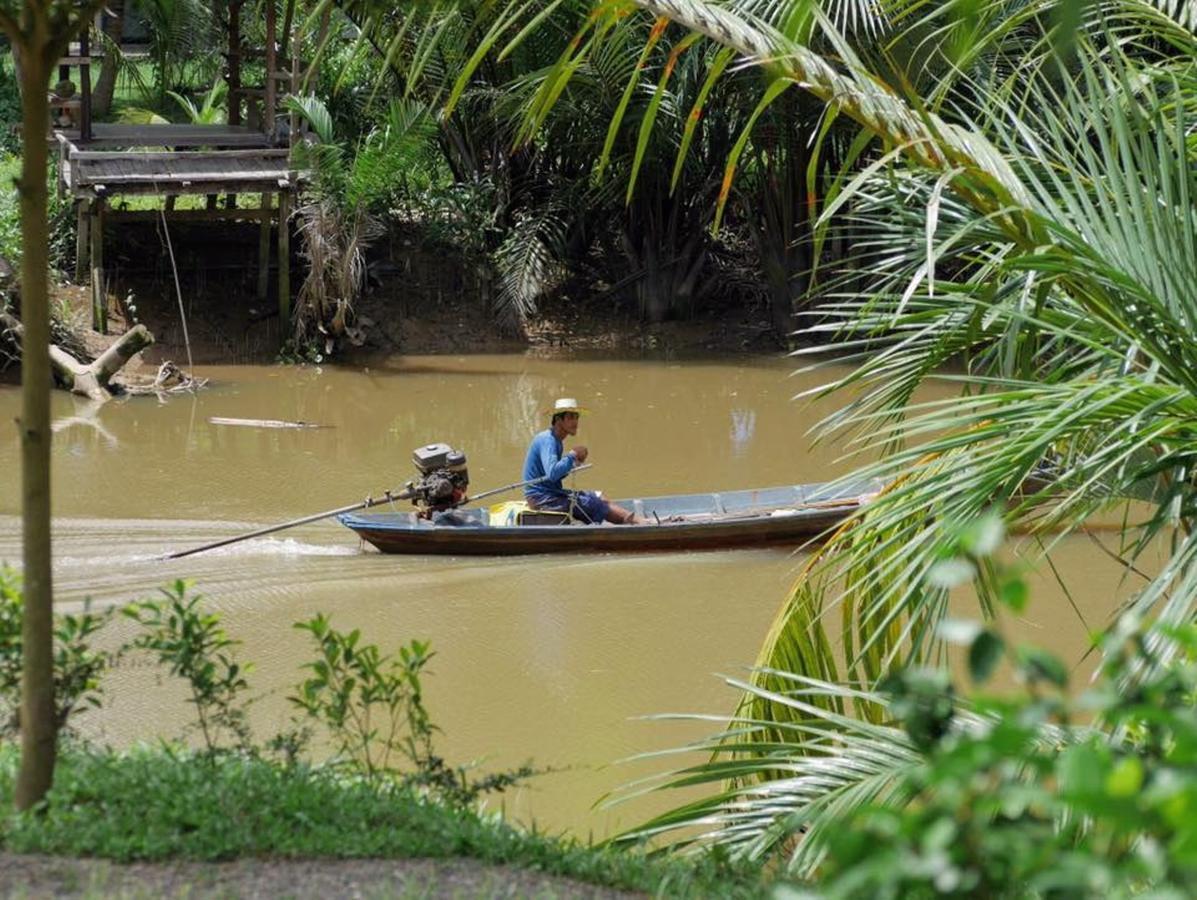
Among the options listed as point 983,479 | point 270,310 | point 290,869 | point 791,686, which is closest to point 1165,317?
point 983,479

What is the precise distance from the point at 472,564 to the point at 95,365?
727 cm

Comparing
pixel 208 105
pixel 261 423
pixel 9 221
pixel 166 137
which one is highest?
pixel 208 105

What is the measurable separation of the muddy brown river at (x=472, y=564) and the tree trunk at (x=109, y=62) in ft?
18.1

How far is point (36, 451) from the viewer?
4000 mm

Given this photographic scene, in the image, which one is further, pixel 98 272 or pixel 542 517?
pixel 98 272

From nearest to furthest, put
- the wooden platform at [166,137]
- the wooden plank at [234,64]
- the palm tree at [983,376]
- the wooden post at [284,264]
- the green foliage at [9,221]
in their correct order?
the palm tree at [983,376]
the green foliage at [9,221]
the wooden plank at [234,64]
the wooden platform at [166,137]
the wooden post at [284,264]

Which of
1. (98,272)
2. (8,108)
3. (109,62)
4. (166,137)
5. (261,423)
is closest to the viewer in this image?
(261,423)

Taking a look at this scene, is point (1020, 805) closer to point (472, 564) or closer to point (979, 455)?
point (979, 455)

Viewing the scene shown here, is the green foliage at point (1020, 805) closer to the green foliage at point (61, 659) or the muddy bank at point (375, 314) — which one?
the green foliage at point (61, 659)

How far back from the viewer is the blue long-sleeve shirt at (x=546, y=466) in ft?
38.2

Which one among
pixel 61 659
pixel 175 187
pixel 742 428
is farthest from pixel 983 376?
pixel 175 187

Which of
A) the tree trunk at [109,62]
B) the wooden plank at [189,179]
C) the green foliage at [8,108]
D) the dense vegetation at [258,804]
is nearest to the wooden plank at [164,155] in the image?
the wooden plank at [189,179]

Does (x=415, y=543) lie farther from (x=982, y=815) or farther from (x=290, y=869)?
(x=982, y=815)

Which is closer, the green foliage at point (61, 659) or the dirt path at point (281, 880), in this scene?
the dirt path at point (281, 880)
